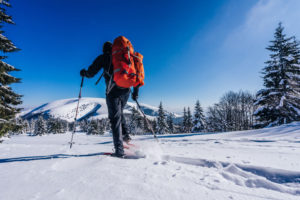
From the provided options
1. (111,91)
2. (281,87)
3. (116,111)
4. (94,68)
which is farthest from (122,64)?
(281,87)

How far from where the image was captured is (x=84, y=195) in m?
0.97

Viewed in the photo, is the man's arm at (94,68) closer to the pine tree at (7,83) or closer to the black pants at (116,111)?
the black pants at (116,111)

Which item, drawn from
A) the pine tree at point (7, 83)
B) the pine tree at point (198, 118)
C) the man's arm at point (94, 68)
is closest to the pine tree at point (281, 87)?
the pine tree at point (198, 118)

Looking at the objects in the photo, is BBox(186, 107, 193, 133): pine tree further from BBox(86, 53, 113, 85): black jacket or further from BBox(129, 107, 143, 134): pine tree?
BBox(86, 53, 113, 85): black jacket

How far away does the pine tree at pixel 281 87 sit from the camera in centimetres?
1301

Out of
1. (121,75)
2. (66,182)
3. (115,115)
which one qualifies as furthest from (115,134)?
(66,182)

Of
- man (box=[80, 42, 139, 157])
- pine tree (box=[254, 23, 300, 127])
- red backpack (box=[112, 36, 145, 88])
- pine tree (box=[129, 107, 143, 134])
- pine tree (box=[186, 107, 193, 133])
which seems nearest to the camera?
red backpack (box=[112, 36, 145, 88])

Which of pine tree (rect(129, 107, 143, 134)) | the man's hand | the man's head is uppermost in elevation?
the man's head

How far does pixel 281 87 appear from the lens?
1384 cm

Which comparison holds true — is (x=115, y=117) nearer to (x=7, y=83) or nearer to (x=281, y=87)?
(x=7, y=83)

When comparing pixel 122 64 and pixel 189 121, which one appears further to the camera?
pixel 189 121

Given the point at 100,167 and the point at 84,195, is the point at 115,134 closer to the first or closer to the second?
the point at 100,167

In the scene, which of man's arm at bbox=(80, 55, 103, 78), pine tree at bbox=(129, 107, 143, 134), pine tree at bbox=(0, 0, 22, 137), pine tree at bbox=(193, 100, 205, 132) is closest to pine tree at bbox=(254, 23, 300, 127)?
pine tree at bbox=(193, 100, 205, 132)

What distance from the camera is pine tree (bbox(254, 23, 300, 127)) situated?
42.7 ft
